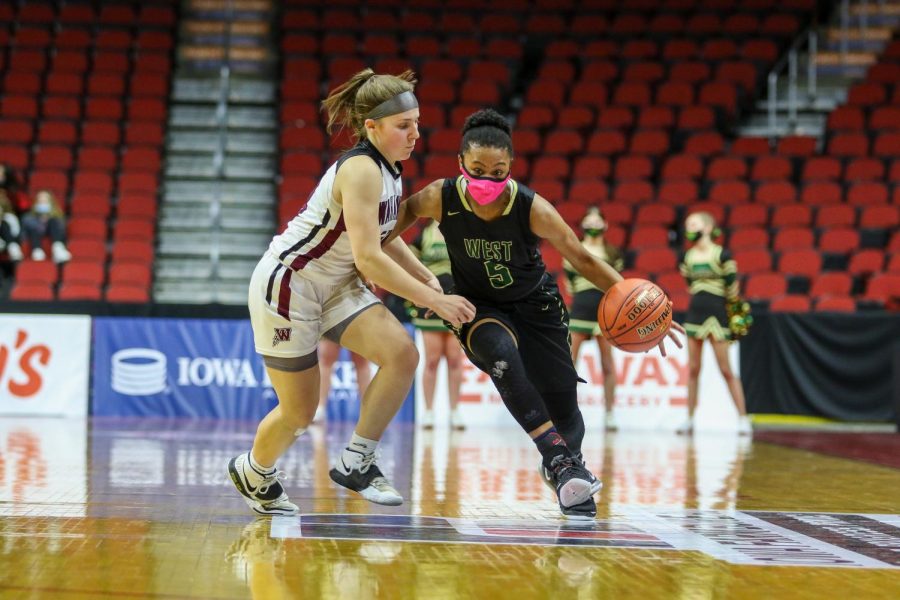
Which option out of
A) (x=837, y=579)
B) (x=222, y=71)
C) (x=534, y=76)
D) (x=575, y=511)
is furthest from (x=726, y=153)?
(x=837, y=579)

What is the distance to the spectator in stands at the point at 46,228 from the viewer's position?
11273 millimetres

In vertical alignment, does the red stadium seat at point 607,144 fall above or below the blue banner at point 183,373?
above

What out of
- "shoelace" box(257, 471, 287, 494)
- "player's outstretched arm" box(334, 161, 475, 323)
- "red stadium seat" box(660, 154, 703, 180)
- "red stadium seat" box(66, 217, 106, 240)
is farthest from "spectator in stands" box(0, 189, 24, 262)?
"player's outstretched arm" box(334, 161, 475, 323)

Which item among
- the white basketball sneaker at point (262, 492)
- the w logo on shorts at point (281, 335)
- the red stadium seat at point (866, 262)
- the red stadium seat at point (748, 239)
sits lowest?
the white basketball sneaker at point (262, 492)

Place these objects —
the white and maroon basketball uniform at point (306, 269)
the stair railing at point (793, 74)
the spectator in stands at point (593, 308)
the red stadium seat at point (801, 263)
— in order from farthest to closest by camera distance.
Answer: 1. the stair railing at point (793, 74)
2. the red stadium seat at point (801, 263)
3. the spectator in stands at point (593, 308)
4. the white and maroon basketball uniform at point (306, 269)

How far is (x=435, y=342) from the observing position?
8578 mm

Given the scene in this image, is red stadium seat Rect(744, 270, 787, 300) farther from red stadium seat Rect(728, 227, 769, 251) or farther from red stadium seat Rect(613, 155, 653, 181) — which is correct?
red stadium seat Rect(613, 155, 653, 181)

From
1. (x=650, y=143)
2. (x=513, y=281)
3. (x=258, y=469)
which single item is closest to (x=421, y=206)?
(x=513, y=281)

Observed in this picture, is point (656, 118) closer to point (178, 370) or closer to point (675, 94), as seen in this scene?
point (675, 94)

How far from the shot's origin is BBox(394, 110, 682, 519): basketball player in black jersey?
13.2 feet

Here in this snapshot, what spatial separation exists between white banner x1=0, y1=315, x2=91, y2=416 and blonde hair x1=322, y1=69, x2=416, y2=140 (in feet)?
19.4

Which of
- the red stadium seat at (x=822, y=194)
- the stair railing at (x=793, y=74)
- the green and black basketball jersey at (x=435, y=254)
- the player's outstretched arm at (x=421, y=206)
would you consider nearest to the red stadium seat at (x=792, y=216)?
the red stadium seat at (x=822, y=194)

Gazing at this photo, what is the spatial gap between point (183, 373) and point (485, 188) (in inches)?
234

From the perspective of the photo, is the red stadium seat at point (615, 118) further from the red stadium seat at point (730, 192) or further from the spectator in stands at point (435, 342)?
the spectator in stands at point (435, 342)
